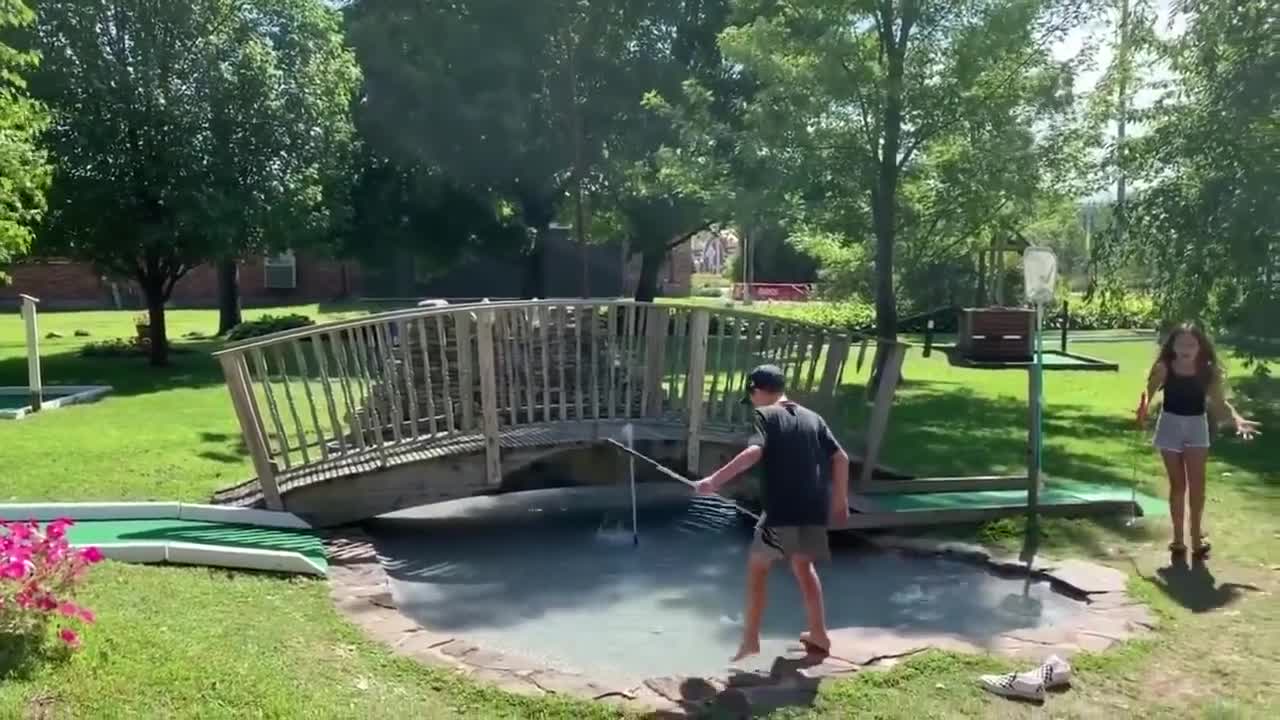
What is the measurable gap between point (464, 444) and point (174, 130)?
1092cm

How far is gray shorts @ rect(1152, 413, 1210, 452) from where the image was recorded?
285 inches

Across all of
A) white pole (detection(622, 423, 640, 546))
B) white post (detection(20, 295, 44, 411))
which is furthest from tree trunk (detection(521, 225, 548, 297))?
white pole (detection(622, 423, 640, 546))

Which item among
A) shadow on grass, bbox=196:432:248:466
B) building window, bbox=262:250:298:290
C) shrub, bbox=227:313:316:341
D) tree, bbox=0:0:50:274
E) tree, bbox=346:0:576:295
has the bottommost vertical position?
shadow on grass, bbox=196:432:248:466

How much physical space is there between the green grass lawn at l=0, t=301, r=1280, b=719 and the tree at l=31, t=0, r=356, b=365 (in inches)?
225

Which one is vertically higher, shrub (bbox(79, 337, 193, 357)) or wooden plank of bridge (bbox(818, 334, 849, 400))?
wooden plank of bridge (bbox(818, 334, 849, 400))

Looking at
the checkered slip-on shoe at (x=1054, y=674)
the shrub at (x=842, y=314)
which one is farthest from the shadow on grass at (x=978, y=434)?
the shrub at (x=842, y=314)

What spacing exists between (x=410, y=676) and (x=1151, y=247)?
31.6ft

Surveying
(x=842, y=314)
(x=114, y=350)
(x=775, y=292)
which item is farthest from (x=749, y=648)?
(x=775, y=292)

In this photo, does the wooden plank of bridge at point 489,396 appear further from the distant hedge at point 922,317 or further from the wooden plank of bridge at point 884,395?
the distant hedge at point 922,317

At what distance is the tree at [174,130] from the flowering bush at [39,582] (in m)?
12.5

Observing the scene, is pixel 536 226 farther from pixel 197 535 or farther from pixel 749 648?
pixel 749 648

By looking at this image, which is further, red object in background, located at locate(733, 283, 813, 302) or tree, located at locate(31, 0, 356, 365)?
red object in background, located at locate(733, 283, 813, 302)

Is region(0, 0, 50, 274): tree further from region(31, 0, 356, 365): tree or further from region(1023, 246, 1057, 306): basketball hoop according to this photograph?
region(1023, 246, 1057, 306): basketball hoop

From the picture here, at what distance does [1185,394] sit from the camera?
23.9ft
